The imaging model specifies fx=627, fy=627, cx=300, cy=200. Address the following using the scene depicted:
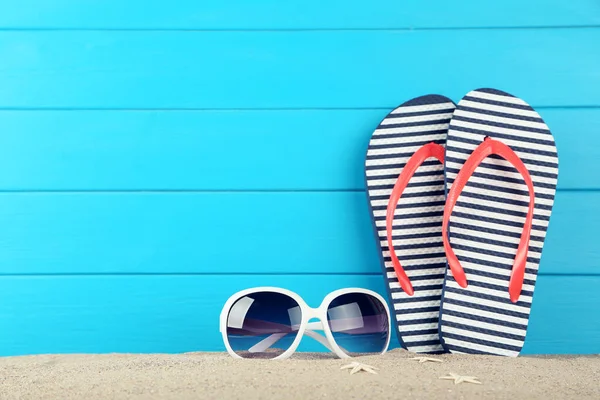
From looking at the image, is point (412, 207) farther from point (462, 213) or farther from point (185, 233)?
point (185, 233)

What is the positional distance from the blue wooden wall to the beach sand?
0.21 m

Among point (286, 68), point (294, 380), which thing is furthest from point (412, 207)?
point (294, 380)

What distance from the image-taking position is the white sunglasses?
86cm

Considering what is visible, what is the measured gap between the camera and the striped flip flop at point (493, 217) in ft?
2.99

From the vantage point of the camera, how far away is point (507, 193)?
3.16 ft

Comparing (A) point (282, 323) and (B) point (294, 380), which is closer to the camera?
(B) point (294, 380)

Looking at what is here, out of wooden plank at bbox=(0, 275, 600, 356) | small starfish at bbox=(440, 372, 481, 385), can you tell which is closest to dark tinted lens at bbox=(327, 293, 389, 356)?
wooden plank at bbox=(0, 275, 600, 356)

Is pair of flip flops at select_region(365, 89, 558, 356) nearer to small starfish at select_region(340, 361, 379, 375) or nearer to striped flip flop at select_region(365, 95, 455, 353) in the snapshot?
striped flip flop at select_region(365, 95, 455, 353)

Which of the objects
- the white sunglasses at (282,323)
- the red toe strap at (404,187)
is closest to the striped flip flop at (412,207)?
the red toe strap at (404,187)

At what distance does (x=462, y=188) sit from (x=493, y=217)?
67 millimetres

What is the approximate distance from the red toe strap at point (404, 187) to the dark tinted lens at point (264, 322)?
7.2 inches

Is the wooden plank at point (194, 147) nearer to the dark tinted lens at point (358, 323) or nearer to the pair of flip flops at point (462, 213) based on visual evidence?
the pair of flip flops at point (462, 213)

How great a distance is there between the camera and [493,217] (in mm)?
956

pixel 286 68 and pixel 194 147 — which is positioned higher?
pixel 286 68
